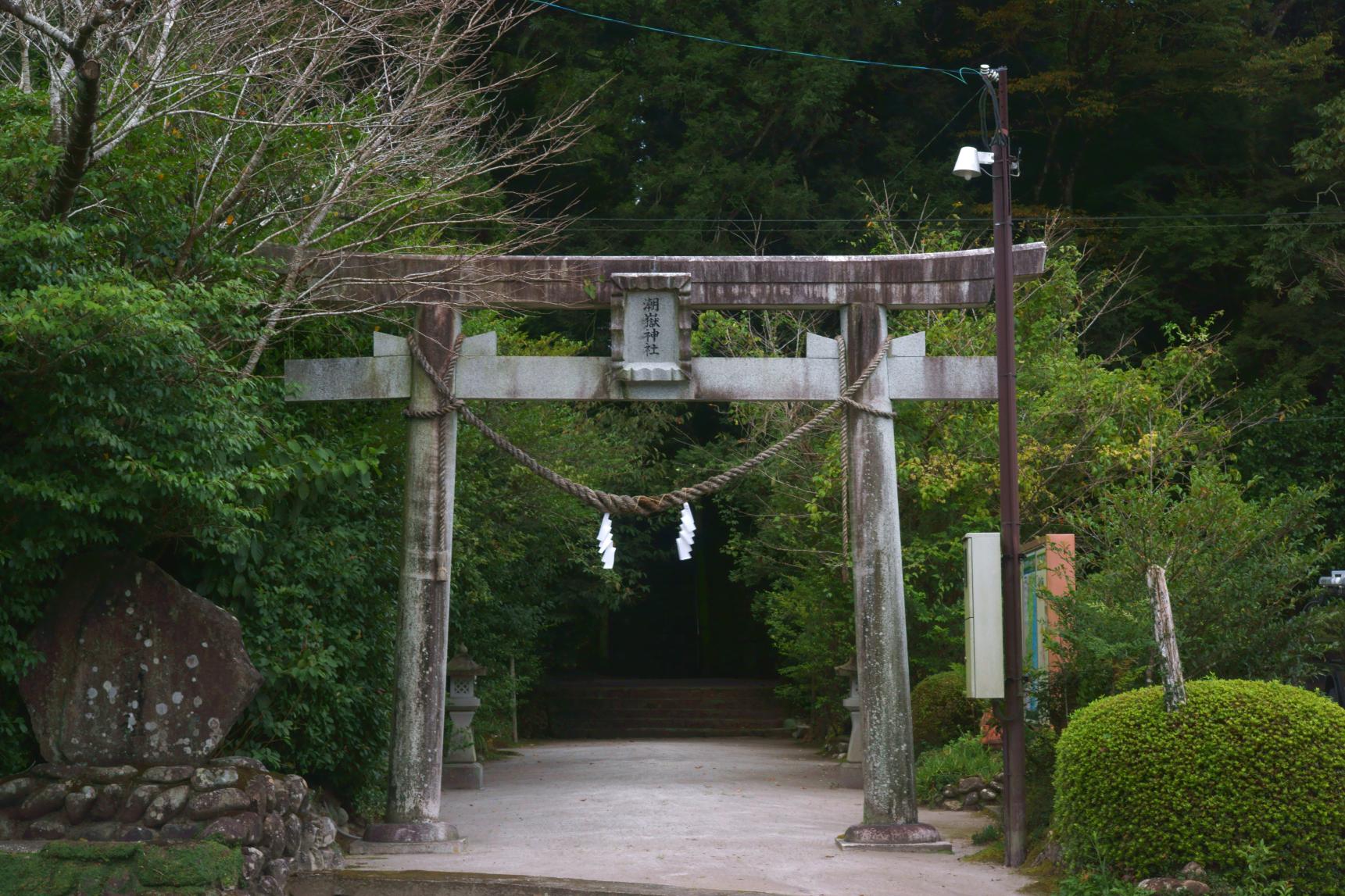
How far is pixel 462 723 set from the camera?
15953 mm

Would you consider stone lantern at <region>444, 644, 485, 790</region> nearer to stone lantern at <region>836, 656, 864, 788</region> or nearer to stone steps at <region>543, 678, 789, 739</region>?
stone lantern at <region>836, 656, 864, 788</region>

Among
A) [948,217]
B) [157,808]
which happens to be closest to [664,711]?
[948,217]

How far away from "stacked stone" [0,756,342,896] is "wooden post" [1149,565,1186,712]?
17.2 ft

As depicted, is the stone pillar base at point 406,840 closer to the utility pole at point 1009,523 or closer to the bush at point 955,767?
the utility pole at point 1009,523

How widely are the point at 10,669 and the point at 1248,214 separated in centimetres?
A: 2137

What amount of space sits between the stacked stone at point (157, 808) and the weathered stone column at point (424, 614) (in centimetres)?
170

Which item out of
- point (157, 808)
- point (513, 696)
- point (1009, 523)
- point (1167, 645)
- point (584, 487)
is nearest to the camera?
point (1167, 645)

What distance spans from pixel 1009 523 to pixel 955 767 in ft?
15.0

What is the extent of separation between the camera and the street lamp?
9.16 meters

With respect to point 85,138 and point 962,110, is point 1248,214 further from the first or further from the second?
point 85,138

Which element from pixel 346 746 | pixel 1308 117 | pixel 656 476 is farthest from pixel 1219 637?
pixel 1308 117

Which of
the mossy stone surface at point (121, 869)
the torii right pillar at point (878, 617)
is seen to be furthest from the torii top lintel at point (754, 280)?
the mossy stone surface at point (121, 869)

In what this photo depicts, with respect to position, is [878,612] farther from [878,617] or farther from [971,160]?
[971,160]

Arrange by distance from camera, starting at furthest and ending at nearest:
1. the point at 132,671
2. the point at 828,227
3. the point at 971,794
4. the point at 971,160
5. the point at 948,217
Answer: the point at 828,227, the point at 948,217, the point at 971,794, the point at 971,160, the point at 132,671
